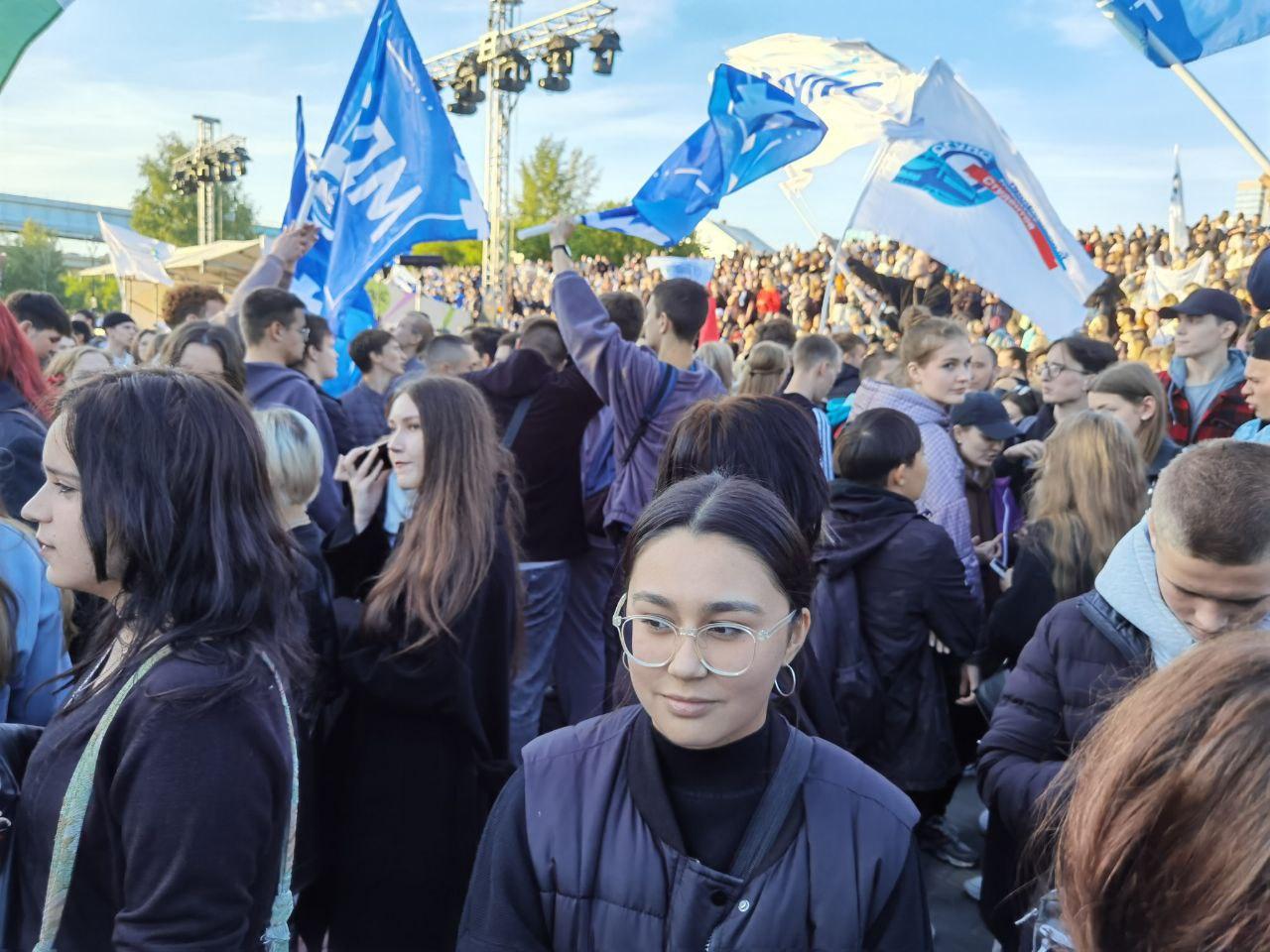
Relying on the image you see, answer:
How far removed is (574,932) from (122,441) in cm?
103

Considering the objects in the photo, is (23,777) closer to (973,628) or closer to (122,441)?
(122,441)

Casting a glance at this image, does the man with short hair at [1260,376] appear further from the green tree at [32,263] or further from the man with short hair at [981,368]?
the green tree at [32,263]

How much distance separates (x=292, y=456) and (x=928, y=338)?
A: 9.48 ft

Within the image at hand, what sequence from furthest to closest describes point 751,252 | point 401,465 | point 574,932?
point 751,252 < point 401,465 < point 574,932

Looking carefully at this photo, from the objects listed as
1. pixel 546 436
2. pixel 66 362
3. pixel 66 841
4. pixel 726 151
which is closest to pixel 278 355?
pixel 66 362

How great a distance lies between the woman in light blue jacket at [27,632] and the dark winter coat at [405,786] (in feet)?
2.24

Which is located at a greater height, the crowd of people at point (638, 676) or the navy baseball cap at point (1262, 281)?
the navy baseball cap at point (1262, 281)

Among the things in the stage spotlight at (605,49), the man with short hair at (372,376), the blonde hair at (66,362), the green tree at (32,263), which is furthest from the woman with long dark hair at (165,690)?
the green tree at (32,263)

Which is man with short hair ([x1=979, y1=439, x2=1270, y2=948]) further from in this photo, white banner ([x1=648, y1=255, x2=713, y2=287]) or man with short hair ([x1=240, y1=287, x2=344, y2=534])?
white banner ([x1=648, y1=255, x2=713, y2=287])

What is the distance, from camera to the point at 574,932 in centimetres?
143

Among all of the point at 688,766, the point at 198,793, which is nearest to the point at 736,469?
the point at 688,766

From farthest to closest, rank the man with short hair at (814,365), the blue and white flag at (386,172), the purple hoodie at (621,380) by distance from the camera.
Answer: the blue and white flag at (386,172), the man with short hair at (814,365), the purple hoodie at (621,380)

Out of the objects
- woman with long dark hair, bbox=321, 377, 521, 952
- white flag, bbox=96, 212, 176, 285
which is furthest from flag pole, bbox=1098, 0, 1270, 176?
white flag, bbox=96, 212, 176, 285

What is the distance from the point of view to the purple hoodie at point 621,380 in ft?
14.0
